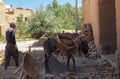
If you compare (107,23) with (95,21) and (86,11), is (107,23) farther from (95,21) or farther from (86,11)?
(86,11)

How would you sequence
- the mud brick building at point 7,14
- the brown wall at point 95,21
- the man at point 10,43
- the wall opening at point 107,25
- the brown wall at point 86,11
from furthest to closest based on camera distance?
the mud brick building at point 7,14
the brown wall at point 86,11
the brown wall at point 95,21
the wall opening at point 107,25
the man at point 10,43

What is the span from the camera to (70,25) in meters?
38.1

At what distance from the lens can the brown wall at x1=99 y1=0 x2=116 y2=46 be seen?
1411 centimetres

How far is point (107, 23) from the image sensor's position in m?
14.2

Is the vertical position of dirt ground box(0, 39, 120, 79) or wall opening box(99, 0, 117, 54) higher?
wall opening box(99, 0, 117, 54)

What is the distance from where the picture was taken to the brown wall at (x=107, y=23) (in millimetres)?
14109

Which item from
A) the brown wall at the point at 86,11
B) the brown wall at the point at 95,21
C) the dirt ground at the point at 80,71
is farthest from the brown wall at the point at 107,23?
the brown wall at the point at 86,11

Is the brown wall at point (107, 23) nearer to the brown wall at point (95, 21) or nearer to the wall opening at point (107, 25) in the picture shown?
the wall opening at point (107, 25)

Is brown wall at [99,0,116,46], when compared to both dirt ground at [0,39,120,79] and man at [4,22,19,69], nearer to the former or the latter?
dirt ground at [0,39,120,79]

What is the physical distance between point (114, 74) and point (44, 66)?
216 centimetres

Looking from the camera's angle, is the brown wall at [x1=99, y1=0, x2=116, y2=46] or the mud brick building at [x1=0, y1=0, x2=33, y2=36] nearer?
the brown wall at [x1=99, y1=0, x2=116, y2=46]

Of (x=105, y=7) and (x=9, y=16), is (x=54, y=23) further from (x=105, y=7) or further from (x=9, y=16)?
(x=105, y=7)

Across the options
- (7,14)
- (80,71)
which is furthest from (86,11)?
(7,14)

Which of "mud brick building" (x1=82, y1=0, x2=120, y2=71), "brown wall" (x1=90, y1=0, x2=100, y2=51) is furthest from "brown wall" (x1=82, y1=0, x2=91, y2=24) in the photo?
"mud brick building" (x1=82, y1=0, x2=120, y2=71)
